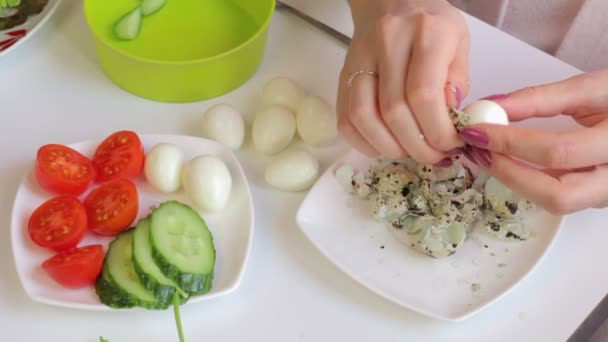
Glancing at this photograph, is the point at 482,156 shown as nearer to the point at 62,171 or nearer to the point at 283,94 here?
the point at 283,94

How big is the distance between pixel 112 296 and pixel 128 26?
364 millimetres

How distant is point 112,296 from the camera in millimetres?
642

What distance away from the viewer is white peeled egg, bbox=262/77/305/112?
81 centimetres

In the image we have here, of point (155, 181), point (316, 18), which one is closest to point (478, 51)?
point (316, 18)

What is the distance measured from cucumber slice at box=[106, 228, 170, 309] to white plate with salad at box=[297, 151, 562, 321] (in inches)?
6.7

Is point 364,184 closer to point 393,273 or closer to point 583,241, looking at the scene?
point 393,273

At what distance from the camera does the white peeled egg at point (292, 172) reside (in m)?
0.75

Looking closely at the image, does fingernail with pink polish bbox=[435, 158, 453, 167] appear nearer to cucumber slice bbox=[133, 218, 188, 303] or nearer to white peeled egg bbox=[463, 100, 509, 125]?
white peeled egg bbox=[463, 100, 509, 125]

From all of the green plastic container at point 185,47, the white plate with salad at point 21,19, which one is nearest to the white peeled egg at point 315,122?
the green plastic container at point 185,47

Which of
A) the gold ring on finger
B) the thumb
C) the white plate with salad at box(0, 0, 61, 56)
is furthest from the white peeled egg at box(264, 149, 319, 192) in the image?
the white plate with salad at box(0, 0, 61, 56)

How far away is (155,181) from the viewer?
2.41 feet

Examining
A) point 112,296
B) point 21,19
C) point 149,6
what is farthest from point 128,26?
point 112,296

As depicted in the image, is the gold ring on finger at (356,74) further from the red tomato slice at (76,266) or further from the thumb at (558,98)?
the red tomato slice at (76,266)

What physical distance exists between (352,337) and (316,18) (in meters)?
0.46
